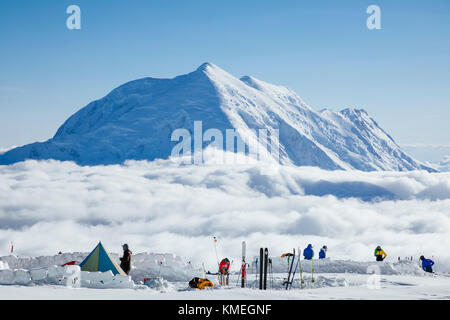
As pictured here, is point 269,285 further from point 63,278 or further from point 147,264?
point 63,278

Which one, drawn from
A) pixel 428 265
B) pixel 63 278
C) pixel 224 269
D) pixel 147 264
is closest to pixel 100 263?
pixel 63 278

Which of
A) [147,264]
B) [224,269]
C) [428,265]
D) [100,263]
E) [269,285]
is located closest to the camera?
[100,263]

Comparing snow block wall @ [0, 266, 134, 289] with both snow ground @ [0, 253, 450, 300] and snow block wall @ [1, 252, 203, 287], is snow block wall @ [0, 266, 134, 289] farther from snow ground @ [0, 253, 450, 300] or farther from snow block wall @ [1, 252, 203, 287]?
snow block wall @ [1, 252, 203, 287]

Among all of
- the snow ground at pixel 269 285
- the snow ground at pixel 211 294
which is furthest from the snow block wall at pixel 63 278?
the snow ground at pixel 211 294

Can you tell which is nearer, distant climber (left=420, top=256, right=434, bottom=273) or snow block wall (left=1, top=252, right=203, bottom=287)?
snow block wall (left=1, top=252, right=203, bottom=287)

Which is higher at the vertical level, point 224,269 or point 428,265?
point 224,269

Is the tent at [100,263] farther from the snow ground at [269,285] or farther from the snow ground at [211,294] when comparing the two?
the snow ground at [211,294]

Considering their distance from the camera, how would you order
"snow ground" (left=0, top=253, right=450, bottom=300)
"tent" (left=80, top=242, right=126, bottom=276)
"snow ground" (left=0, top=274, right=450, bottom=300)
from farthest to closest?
"tent" (left=80, top=242, right=126, bottom=276) → "snow ground" (left=0, top=253, right=450, bottom=300) → "snow ground" (left=0, top=274, right=450, bottom=300)

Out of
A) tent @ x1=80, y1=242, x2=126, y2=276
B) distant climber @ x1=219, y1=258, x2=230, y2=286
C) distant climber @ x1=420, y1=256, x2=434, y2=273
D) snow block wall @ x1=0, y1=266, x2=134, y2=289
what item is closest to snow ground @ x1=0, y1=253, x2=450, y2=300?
snow block wall @ x1=0, y1=266, x2=134, y2=289
